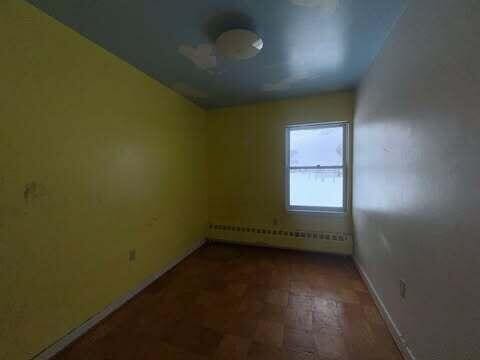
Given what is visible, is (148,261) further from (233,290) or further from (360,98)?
(360,98)

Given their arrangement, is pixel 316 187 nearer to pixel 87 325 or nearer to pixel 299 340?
pixel 299 340

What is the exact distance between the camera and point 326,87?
2.62 m

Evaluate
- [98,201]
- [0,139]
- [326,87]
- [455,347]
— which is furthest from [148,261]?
[326,87]

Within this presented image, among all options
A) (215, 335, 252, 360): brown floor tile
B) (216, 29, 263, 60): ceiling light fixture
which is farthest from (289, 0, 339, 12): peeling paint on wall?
(215, 335, 252, 360): brown floor tile

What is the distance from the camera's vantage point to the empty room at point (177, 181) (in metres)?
0.99

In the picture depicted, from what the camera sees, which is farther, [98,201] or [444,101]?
[98,201]

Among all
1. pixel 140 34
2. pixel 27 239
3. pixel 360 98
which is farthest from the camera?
pixel 360 98

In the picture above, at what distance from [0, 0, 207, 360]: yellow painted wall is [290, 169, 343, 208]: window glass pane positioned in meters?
2.10

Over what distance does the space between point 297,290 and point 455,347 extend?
1.34 metres

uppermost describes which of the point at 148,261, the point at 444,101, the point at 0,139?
the point at 444,101

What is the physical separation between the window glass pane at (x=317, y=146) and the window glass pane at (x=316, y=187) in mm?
144

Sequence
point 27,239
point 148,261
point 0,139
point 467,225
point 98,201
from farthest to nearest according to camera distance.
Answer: point 148,261, point 98,201, point 27,239, point 0,139, point 467,225

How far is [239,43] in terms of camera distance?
5.10ft

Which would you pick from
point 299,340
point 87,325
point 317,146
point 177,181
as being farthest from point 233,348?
point 317,146
